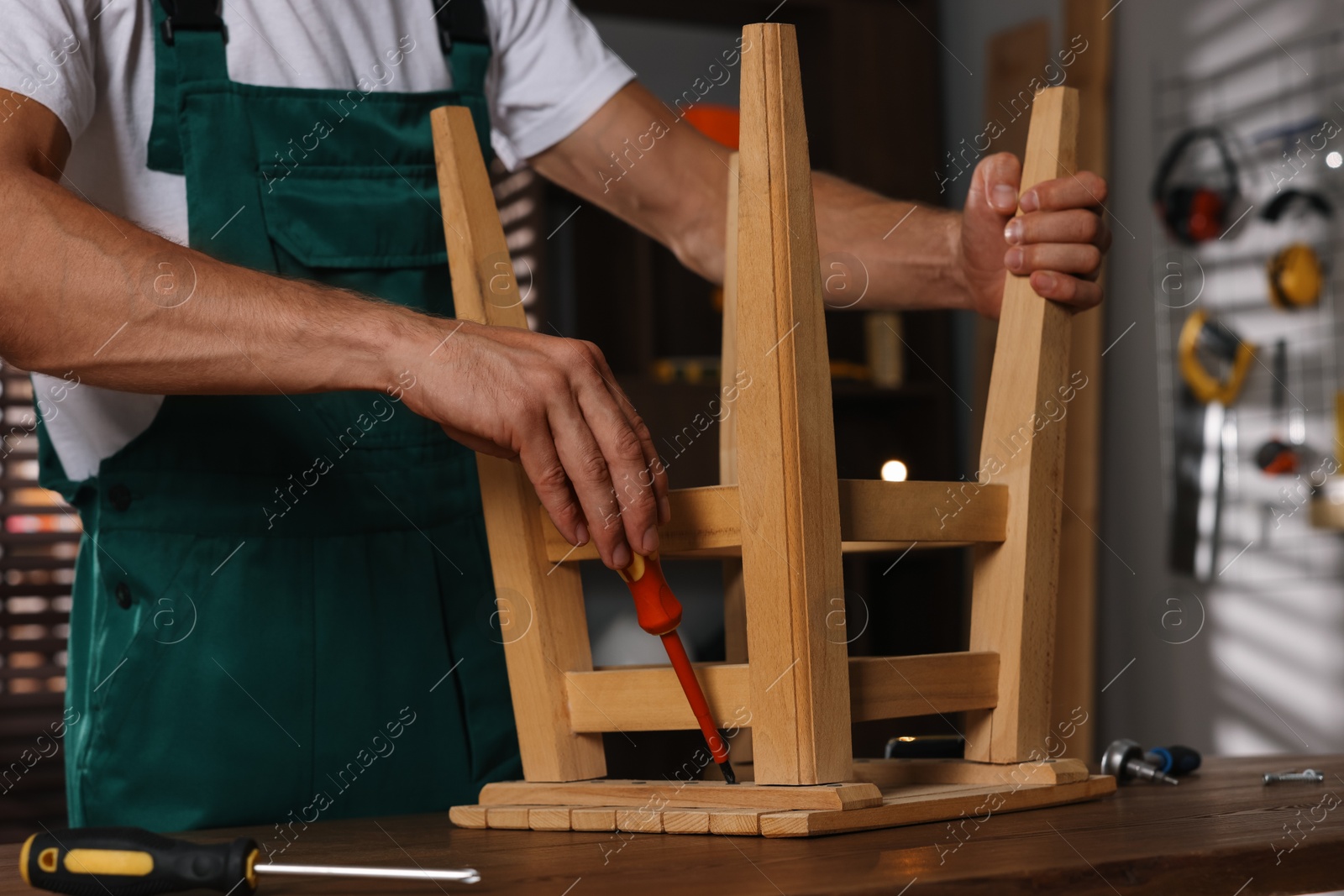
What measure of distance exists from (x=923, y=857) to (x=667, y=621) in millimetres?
221

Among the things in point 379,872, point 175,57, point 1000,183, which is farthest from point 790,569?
point 175,57

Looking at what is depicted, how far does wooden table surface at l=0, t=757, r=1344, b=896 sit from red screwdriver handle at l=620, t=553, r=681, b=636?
12 cm

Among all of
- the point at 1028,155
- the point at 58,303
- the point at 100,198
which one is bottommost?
the point at 58,303

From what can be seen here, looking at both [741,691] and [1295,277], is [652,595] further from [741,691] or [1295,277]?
[1295,277]

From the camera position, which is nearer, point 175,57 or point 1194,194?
point 175,57

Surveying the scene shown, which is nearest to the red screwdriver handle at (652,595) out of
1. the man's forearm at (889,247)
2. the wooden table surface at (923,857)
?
the wooden table surface at (923,857)

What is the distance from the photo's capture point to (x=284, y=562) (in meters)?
1.06

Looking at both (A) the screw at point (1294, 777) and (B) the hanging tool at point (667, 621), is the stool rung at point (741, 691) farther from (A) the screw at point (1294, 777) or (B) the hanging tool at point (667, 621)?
(A) the screw at point (1294, 777)

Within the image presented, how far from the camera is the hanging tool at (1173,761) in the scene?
0.99 metres

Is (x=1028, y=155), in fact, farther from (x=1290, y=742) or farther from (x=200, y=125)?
(x=1290, y=742)

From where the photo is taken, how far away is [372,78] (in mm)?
1160

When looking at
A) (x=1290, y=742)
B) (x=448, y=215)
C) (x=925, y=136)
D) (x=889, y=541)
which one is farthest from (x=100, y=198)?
(x=925, y=136)

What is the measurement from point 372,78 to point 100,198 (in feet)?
0.82

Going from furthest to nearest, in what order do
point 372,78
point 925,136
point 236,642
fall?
point 925,136 → point 372,78 → point 236,642
